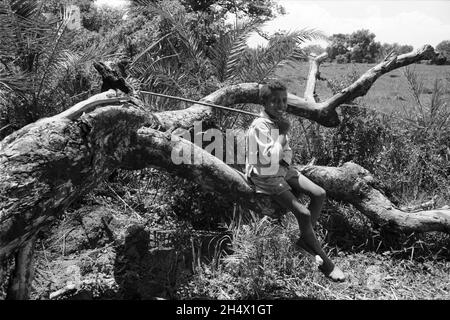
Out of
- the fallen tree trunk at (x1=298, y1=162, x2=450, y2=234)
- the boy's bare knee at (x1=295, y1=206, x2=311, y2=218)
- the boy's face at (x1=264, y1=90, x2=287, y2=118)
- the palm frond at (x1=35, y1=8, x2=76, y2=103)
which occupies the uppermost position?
the boy's face at (x1=264, y1=90, x2=287, y2=118)

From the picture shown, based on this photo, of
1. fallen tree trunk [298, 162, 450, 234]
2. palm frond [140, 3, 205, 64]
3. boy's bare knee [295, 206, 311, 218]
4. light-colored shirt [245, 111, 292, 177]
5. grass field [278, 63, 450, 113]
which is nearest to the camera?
light-colored shirt [245, 111, 292, 177]

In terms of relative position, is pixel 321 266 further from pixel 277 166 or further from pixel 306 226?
pixel 277 166

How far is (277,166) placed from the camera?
383cm

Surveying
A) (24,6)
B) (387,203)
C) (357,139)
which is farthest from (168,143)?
(357,139)

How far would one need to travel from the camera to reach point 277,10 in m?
16.7

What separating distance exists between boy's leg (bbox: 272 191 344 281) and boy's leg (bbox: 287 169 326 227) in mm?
183

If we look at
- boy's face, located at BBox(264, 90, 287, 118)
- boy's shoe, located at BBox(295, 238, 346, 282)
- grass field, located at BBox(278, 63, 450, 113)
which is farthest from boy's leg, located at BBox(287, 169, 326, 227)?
grass field, located at BBox(278, 63, 450, 113)

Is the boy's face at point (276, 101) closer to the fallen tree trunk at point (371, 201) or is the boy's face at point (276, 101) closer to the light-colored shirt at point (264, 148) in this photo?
the light-colored shirt at point (264, 148)

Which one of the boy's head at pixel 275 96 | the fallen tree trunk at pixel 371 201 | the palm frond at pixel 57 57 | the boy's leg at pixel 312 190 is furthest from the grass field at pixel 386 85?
the boy's head at pixel 275 96

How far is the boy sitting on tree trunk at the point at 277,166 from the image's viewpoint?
3.79 metres

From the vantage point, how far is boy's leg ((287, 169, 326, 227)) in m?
4.05

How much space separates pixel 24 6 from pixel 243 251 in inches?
141

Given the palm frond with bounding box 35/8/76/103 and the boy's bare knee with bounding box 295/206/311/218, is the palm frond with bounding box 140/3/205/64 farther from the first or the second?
the boy's bare knee with bounding box 295/206/311/218

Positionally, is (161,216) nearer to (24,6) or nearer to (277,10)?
(24,6)
